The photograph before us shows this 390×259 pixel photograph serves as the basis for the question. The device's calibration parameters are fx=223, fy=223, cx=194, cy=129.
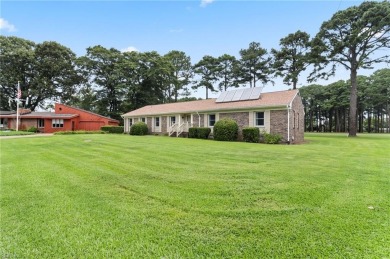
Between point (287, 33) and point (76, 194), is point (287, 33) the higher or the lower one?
the higher one

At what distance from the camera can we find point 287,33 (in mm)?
29516

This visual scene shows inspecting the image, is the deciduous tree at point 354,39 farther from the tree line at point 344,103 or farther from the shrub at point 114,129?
the shrub at point 114,129

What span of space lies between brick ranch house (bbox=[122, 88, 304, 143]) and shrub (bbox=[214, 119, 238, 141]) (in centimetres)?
79

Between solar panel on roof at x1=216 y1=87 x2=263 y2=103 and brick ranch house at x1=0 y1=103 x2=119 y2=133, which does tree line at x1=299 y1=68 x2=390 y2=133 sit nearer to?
solar panel on roof at x1=216 y1=87 x2=263 y2=103

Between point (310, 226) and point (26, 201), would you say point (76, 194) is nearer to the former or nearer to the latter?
point (26, 201)

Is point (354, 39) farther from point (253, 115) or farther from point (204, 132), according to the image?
point (204, 132)

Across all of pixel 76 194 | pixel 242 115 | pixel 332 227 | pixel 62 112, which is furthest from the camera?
pixel 62 112

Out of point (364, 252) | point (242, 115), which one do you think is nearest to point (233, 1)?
point (242, 115)

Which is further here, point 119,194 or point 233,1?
point 233,1

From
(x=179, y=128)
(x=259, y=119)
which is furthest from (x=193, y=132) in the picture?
(x=259, y=119)

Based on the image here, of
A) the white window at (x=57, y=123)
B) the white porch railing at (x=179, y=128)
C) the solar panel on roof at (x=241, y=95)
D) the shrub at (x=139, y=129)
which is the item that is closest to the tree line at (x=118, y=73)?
the white window at (x=57, y=123)

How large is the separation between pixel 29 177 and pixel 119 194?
9.60 feet

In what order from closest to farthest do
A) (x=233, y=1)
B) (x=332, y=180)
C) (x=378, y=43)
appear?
(x=332, y=180), (x=233, y=1), (x=378, y=43)

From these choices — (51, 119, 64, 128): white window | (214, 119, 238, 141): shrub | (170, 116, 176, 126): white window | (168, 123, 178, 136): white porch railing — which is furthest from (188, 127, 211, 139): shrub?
(51, 119, 64, 128): white window
